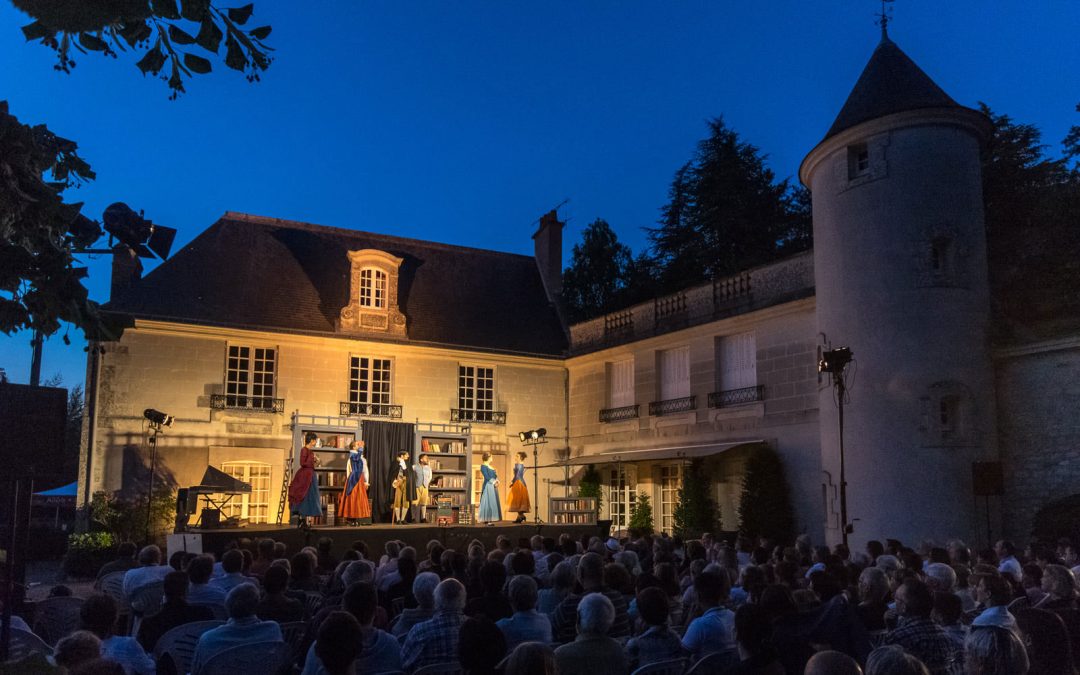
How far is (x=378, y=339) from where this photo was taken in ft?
63.3

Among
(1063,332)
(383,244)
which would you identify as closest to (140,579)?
(1063,332)

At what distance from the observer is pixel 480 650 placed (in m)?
3.46

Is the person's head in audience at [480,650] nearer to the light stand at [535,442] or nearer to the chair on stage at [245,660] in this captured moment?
the chair on stage at [245,660]

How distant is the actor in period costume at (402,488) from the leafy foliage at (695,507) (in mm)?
5192

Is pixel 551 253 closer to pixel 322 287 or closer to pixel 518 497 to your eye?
pixel 322 287

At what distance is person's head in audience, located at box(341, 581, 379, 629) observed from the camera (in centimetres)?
397

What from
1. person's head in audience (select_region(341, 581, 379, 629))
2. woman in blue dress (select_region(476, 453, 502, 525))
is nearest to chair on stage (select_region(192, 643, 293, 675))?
person's head in audience (select_region(341, 581, 379, 629))

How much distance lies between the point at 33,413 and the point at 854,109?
13565 mm

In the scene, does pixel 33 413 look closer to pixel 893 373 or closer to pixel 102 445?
pixel 893 373

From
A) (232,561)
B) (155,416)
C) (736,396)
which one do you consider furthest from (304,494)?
(736,396)

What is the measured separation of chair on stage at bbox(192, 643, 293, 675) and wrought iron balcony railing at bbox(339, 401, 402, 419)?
49.5 ft

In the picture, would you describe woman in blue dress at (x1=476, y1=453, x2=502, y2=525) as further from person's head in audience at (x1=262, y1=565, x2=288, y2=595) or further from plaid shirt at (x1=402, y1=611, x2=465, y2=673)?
plaid shirt at (x1=402, y1=611, x2=465, y2=673)

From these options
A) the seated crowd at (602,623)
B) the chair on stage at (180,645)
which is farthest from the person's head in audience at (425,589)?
the chair on stage at (180,645)

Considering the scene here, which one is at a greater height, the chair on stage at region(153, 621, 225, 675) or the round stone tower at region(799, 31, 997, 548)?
the round stone tower at region(799, 31, 997, 548)
